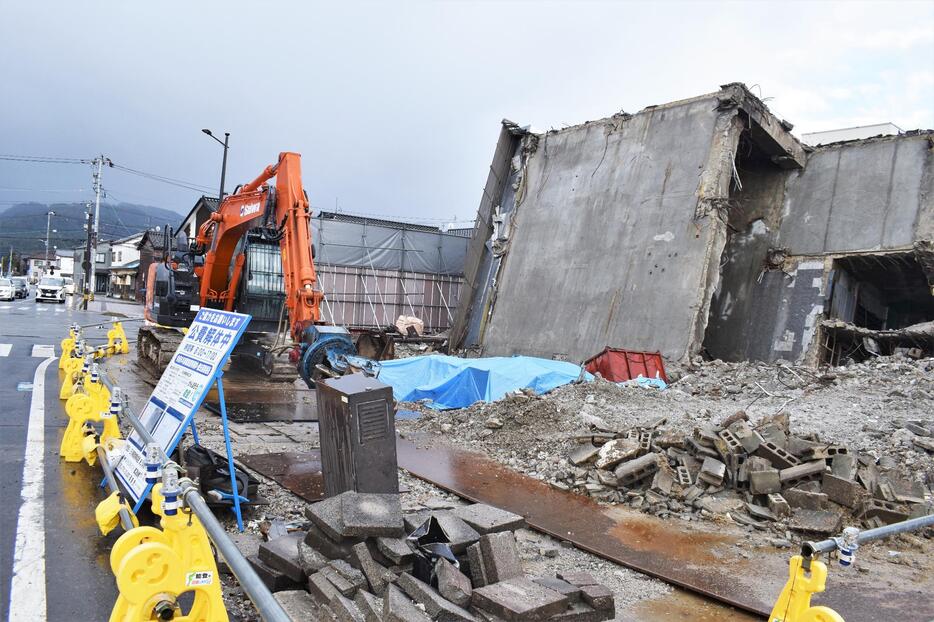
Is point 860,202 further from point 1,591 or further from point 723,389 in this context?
point 1,591

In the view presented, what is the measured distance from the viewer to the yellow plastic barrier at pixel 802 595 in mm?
2898

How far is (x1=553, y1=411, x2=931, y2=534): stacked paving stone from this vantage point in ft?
20.2

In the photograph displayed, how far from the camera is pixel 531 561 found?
5230 mm

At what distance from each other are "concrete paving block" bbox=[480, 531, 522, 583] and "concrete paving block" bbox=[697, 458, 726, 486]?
11.2ft

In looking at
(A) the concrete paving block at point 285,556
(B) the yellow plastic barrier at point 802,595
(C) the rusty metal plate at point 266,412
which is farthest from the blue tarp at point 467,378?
(B) the yellow plastic barrier at point 802,595

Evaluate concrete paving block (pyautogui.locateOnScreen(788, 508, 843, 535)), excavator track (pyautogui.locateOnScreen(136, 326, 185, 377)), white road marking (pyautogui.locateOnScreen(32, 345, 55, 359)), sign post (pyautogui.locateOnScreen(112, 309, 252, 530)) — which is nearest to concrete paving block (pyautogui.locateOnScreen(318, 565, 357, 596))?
sign post (pyautogui.locateOnScreen(112, 309, 252, 530))

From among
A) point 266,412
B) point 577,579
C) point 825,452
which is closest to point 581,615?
point 577,579

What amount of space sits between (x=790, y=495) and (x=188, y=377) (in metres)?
6.00

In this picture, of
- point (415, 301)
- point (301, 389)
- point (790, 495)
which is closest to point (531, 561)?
point (790, 495)

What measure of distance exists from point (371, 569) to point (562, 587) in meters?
1.23

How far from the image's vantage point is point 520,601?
145 inches

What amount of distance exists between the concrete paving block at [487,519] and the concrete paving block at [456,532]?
0.06 m

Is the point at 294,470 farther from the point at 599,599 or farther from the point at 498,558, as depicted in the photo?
the point at 599,599

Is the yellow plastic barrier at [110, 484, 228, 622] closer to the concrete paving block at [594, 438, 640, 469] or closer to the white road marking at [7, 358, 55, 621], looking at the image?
the white road marking at [7, 358, 55, 621]
